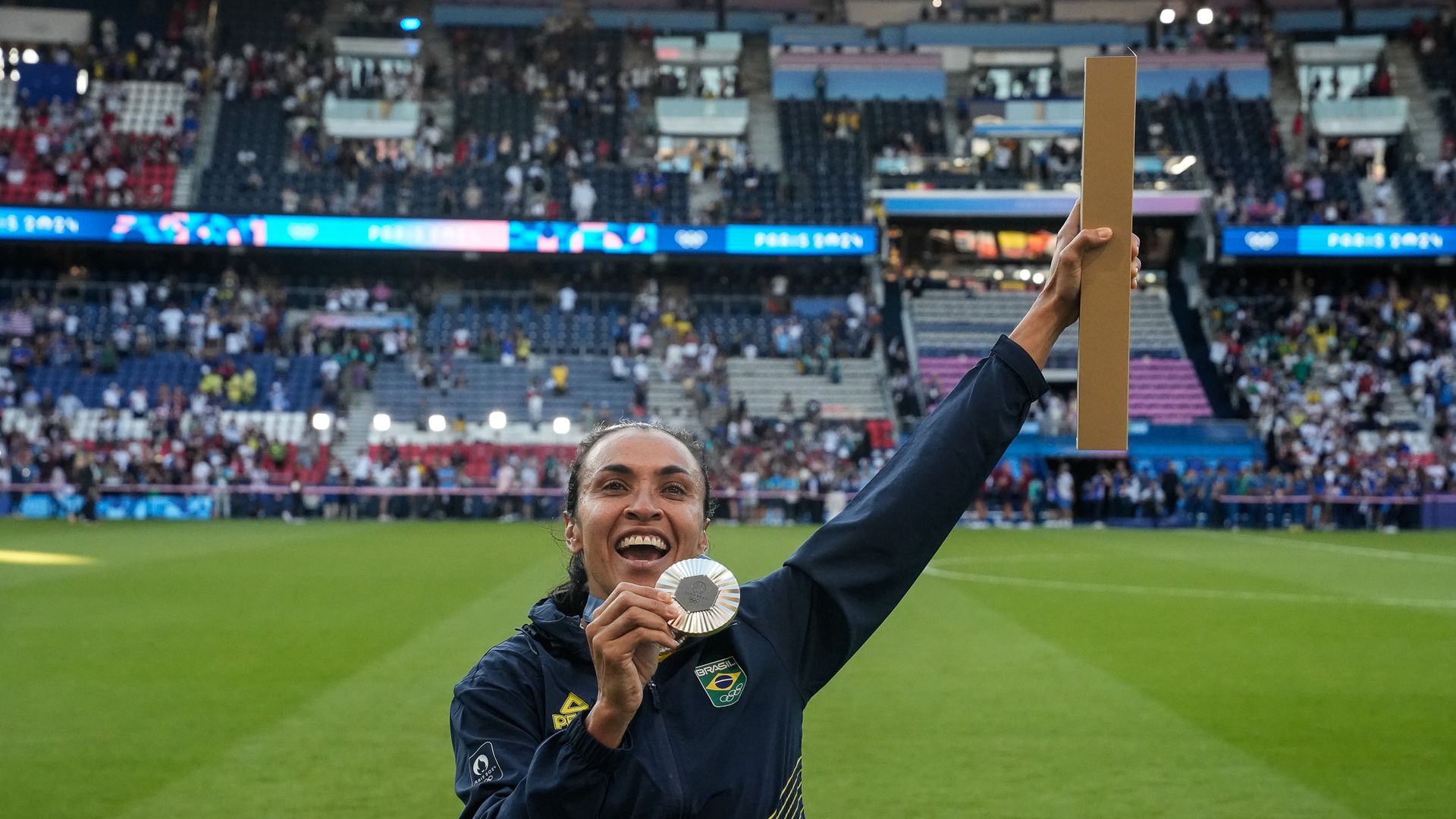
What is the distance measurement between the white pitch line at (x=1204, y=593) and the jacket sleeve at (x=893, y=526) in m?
12.3

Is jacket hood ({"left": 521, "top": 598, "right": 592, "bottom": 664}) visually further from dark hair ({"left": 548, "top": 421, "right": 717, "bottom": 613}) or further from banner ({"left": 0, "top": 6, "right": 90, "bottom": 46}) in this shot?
banner ({"left": 0, "top": 6, "right": 90, "bottom": 46})

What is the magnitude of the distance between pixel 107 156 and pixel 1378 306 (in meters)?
39.9

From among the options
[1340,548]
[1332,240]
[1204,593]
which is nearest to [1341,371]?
[1332,240]

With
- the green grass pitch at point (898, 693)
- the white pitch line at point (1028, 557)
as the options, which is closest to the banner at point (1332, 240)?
the white pitch line at point (1028, 557)

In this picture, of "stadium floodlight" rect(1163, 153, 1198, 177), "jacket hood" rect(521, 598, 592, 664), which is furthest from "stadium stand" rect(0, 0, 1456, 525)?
"jacket hood" rect(521, 598, 592, 664)

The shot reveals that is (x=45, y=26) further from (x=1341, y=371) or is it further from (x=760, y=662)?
(x=760, y=662)

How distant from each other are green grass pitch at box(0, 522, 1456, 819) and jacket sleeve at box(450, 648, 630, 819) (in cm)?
429

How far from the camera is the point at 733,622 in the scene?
8.96 feet

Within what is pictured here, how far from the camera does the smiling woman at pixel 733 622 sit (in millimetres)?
2674

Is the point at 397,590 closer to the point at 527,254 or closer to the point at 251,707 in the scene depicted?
the point at 251,707

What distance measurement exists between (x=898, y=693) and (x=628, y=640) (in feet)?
26.6

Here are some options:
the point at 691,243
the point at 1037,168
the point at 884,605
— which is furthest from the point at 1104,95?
the point at 1037,168

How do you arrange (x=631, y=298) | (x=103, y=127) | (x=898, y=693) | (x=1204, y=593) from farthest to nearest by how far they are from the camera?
(x=103, y=127) < (x=631, y=298) < (x=1204, y=593) < (x=898, y=693)

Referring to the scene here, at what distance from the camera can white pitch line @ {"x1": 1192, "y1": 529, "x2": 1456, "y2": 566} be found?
22734 millimetres
